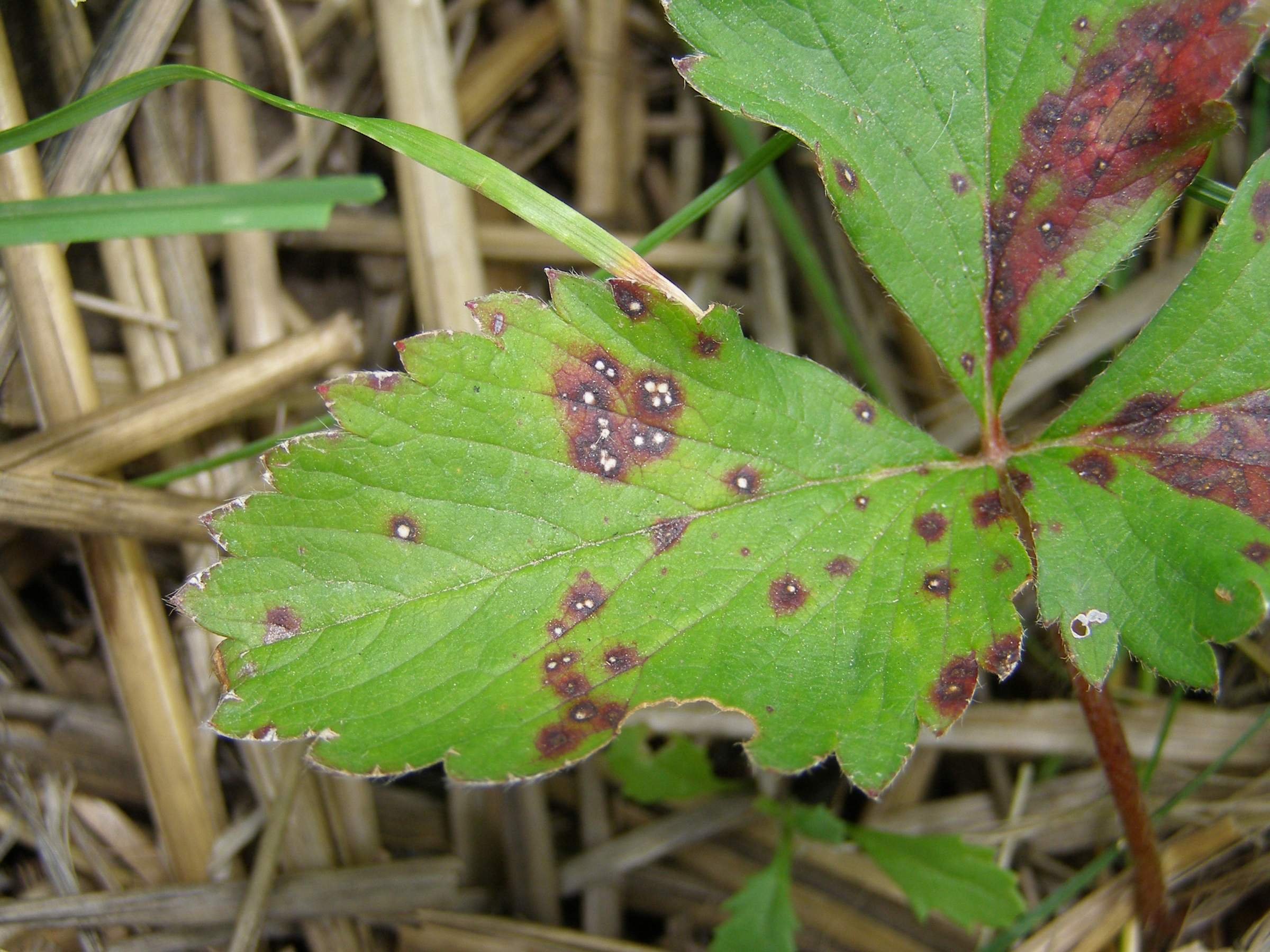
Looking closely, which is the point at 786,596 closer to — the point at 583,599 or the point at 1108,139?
the point at 583,599

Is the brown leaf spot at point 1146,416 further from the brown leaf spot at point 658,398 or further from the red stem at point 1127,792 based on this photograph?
the brown leaf spot at point 658,398

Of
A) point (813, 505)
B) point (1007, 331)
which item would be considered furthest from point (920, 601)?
point (1007, 331)

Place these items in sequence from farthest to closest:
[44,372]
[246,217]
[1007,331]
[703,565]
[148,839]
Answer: [148,839] < [44,372] < [1007,331] < [703,565] < [246,217]

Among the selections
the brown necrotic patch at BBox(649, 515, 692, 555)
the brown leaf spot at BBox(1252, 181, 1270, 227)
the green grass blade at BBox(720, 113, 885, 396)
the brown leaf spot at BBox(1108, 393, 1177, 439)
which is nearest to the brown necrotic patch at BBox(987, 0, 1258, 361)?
the brown leaf spot at BBox(1252, 181, 1270, 227)

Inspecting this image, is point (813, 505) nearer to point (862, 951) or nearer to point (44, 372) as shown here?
point (862, 951)

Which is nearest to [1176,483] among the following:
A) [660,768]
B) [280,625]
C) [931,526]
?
[931,526]

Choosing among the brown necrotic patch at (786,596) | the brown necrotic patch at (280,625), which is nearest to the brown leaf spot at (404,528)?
the brown necrotic patch at (280,625)
